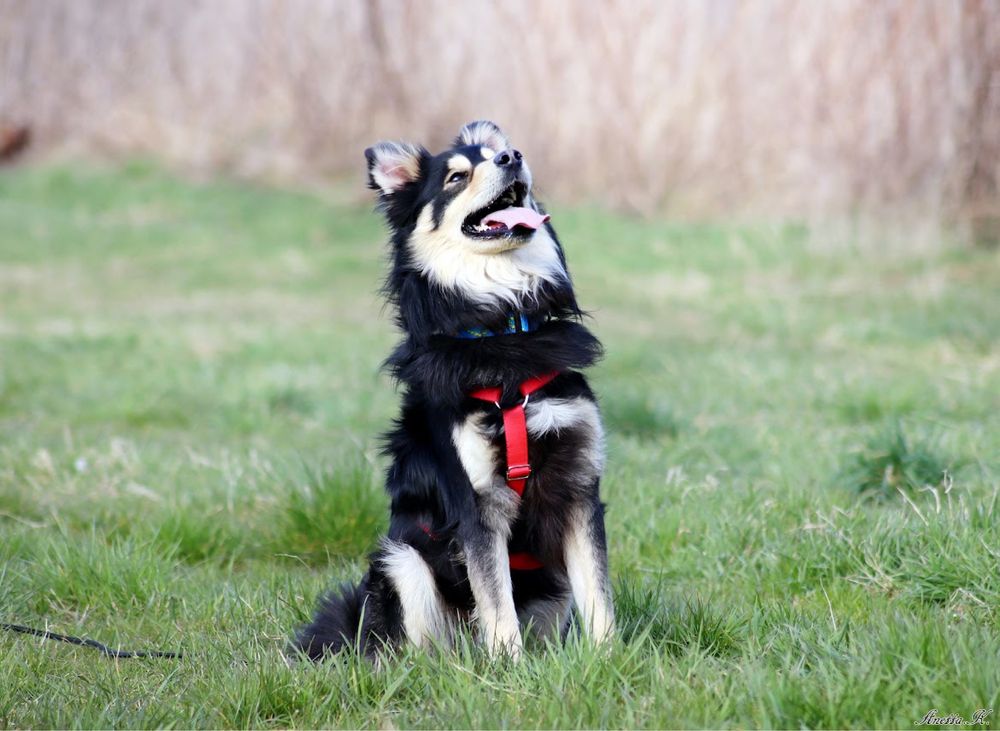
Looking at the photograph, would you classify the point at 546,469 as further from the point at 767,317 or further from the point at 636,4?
the point at 636,4

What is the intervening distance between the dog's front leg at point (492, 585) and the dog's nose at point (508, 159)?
1121 millimetres

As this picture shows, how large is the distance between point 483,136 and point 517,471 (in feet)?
4.29

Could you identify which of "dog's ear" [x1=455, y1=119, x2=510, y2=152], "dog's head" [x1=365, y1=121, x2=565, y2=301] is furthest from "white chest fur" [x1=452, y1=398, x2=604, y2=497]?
"dog's ear" [x1=455, y1=119, x2=510, y2=152]

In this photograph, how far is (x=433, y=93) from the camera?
12906mm

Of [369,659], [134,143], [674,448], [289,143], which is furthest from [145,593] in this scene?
[134,143]

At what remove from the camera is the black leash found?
3.02m

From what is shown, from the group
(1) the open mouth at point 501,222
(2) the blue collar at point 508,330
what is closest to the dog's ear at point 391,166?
(1) the open mouth at point 501,222

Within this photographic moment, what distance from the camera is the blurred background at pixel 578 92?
8.95 meters

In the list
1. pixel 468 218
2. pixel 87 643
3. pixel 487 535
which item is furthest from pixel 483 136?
pixel 87 643

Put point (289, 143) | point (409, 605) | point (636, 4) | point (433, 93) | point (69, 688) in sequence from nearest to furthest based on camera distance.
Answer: point (69, 688)
point (409, 605)
point (636, 4)
point (433, 93)
point (289, 143)

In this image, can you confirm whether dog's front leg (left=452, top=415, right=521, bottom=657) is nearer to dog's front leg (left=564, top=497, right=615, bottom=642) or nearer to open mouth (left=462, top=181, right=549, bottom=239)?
dog's front leg (left=564, top=497, right=615, bottom=642)

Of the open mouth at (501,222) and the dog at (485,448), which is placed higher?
the open mouth at (501,222)

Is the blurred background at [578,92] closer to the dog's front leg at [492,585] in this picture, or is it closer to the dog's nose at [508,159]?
the dog's nose at [508,159]

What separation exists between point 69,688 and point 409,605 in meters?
0.87
